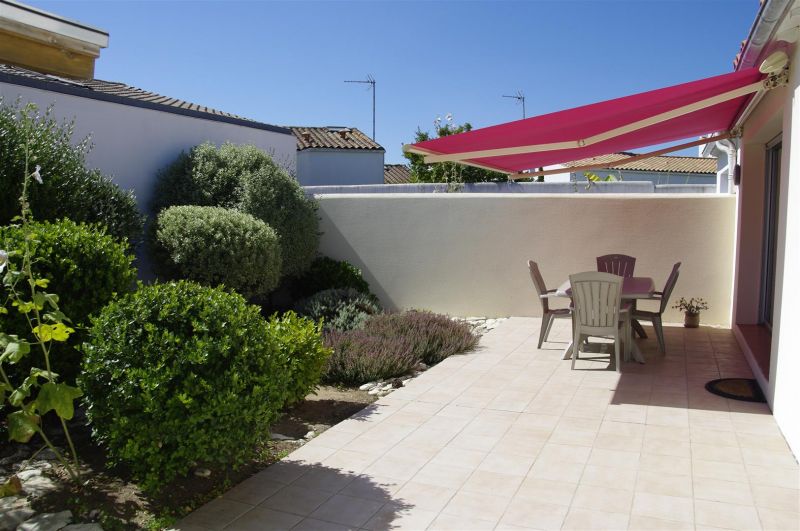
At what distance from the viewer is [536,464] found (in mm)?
5816

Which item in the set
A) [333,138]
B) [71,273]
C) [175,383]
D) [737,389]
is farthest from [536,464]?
[333,138]

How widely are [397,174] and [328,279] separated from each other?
33.7 metres

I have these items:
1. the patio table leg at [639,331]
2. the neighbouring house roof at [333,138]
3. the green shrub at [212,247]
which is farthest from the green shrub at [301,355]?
the neighbouring house roof at [333,138]

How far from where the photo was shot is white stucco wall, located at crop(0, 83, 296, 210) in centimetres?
1038

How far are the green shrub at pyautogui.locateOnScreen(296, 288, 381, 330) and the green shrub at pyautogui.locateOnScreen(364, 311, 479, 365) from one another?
1.90 ft

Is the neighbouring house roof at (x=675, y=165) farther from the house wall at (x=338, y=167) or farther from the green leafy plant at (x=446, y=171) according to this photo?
the house wall at (x=338, y=167)

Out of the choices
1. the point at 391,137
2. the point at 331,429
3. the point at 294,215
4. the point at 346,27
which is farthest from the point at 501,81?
the point at 331,429

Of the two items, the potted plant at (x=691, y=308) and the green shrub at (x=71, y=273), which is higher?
the green shrub at (x=71, y=273)

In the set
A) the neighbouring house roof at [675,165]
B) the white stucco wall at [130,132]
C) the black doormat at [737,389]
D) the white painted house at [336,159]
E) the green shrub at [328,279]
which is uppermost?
the neighbouring house roof at [675,165]

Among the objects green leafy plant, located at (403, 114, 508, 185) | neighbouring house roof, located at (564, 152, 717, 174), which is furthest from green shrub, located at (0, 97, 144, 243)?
neighbouring house roof, located at (564, 152, 717, 174)

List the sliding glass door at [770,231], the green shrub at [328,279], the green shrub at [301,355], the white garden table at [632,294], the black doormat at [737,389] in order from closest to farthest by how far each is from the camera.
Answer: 1. the green shrub at [301,355]
2. the black doormat at [737,389]
3. the white garden table at [632,294]
4. the sliding glass door at [770,231]
5. the green shrub at [328,279]

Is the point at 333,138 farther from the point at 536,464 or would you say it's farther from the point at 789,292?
the point at 536,464

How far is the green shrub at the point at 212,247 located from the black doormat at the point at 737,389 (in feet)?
24.5

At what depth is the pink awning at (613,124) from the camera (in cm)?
739
